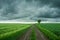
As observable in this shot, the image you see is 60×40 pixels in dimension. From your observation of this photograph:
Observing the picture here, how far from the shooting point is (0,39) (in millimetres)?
26312

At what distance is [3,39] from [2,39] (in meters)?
0.29

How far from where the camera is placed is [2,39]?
26.8 meters

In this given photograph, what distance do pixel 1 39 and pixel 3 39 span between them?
1.82ft

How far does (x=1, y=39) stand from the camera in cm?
2656

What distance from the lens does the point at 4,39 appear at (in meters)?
27.3

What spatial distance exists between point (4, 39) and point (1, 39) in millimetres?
881

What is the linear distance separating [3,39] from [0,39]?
838 millimetres

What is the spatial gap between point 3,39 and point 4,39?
326 mm

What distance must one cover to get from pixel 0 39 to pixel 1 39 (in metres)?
0.28
